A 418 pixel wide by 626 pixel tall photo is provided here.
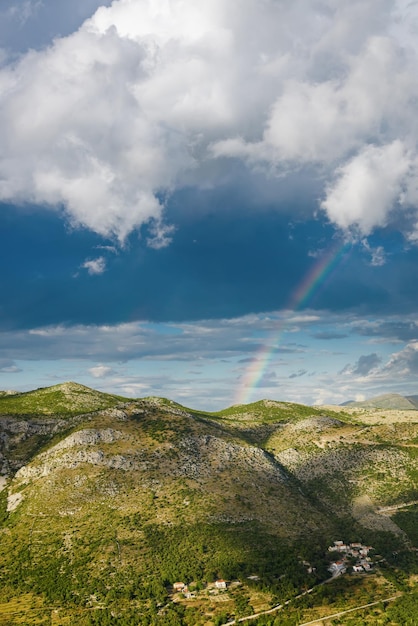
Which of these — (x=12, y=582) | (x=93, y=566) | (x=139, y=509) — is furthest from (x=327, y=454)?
(x=12, y=582)

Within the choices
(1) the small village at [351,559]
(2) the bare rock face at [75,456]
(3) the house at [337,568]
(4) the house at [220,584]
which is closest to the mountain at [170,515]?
(2) the bare rock face at [75,456]

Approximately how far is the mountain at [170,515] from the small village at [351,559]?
266 centimetres

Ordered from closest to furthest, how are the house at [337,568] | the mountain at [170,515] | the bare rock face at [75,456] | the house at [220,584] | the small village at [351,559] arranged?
the mountain at [170,515], the house at [220,584], the house at [337,568], the small village at [351,559], the bare rock face at [75,456]

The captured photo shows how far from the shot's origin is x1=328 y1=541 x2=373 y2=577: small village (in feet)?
400

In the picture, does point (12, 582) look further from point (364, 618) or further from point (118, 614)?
point (364, 618)

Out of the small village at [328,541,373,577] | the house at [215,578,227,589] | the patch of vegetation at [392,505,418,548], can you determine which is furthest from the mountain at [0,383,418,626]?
the small village at [328,541,373,577]

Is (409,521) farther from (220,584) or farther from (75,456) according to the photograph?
(75,456)

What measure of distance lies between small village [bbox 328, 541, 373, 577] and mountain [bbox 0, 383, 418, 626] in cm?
266

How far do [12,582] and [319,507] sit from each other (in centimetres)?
9332

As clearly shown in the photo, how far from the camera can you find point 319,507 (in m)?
159

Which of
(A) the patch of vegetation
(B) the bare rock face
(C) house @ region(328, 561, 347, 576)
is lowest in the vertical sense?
(C) house @ region(328, 561, 347, 576)

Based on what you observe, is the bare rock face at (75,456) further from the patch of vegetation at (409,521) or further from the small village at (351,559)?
the patch of vegetation at (409,521)

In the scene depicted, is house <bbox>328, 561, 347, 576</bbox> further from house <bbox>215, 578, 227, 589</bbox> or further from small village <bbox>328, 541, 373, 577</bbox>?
house <bbox>215, 578, 227, 589</bbox>

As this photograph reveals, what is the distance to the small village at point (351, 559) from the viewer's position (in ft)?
400
